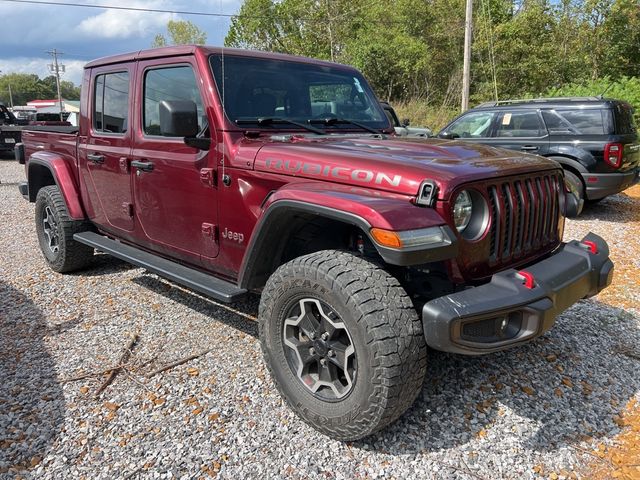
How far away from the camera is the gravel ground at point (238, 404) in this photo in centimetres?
232

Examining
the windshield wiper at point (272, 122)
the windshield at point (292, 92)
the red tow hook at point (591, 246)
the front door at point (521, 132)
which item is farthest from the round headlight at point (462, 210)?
the front door at point (521, 132)

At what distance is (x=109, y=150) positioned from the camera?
3910 mm

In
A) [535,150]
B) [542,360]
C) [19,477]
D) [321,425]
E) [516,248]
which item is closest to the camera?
[19,477]

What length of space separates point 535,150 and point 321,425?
7.17m

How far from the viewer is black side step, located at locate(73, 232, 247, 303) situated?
116 inches

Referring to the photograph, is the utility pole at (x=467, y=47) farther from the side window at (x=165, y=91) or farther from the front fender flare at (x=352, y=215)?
the front fender flare at (x=352, y=215)

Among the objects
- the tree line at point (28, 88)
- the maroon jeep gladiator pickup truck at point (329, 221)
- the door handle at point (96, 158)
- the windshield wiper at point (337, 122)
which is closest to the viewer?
the maroon jeep gladiator pickup truck at point (329, 221)

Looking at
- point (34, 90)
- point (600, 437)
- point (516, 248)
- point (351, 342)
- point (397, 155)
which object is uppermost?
point (34, 90)

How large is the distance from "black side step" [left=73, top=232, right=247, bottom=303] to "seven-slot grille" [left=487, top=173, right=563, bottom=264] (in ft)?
4.73

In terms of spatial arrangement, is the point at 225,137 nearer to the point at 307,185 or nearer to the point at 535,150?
the point at 307,185

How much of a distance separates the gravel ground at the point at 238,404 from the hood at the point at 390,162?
49.7 inches

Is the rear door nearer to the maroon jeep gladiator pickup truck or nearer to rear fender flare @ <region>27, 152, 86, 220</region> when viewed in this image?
the maroon jeep gladiator pickup truck

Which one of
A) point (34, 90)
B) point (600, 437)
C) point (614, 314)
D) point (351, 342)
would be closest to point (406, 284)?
point (351, 342)

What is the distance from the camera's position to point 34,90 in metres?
109
